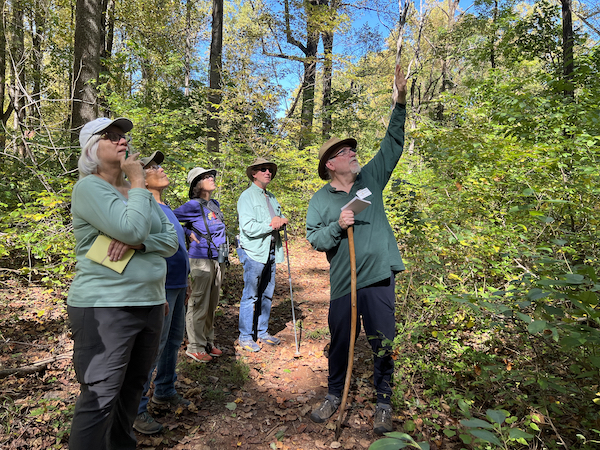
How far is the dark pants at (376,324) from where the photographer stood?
287 centimetres

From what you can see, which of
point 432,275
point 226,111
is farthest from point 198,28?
point 432,275

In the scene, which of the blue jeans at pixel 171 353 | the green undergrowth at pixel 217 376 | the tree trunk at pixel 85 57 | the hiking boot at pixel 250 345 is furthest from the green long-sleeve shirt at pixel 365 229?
the tree trunk at pixel 85 57

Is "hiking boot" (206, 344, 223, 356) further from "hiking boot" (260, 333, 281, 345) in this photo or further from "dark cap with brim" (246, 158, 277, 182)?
"dark cap with brim" (246, 158, 277, 182)

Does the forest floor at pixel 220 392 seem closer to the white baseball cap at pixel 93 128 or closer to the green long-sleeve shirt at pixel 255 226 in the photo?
the green long-sleeve shirt at pixel 255 226

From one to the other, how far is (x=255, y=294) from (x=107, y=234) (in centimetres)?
296

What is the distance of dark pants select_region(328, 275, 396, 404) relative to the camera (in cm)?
287

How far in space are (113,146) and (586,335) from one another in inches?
104

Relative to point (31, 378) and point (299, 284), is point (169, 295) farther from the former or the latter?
point (299, 284)

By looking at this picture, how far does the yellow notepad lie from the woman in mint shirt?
2cm

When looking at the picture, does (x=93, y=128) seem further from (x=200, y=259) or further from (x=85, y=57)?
(x=85, y=57)

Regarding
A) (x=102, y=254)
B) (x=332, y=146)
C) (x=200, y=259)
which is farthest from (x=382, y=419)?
(x=200, y=259)

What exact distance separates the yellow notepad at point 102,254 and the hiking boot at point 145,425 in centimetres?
172

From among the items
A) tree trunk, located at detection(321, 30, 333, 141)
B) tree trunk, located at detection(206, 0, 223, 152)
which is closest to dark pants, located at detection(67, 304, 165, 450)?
tree trunk, located at detection(206, 0, 223, 152)

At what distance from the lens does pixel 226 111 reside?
840 centimetres
